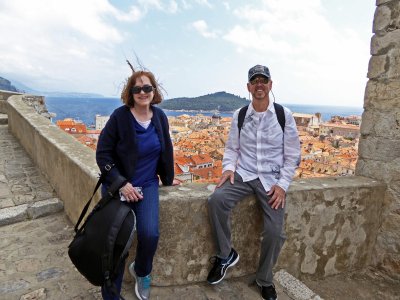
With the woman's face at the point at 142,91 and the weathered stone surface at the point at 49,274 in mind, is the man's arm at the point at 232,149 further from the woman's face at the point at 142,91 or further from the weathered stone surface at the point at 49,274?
the weathered stone surface at the point at 49,274

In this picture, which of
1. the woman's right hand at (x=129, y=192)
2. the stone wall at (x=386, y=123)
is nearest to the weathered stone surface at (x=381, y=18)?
the stone wall at (x=386, y=123)

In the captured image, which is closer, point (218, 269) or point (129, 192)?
point (129, 192)

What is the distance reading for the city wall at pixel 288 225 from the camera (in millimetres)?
2244

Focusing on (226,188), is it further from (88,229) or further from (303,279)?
(303,279)

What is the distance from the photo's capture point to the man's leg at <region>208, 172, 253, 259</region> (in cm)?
221

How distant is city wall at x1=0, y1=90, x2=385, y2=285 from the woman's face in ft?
2.22

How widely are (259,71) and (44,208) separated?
2851 millimetres

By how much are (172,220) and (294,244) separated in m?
1.11

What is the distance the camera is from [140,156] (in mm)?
1994

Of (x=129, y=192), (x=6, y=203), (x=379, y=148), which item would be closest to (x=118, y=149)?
(x=129, y=192)

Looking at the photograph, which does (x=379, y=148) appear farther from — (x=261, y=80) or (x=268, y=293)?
(x=268, y=293)

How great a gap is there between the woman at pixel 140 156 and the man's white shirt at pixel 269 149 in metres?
0.63

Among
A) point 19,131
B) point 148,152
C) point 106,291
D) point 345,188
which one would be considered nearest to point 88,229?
point 106,291

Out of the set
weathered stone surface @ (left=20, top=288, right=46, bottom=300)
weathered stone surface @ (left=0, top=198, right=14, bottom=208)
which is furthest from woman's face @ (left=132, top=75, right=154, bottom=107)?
weathered stone surface @ (left=0, top=198, right=14, bottom=208)
